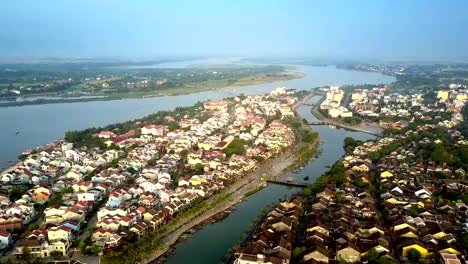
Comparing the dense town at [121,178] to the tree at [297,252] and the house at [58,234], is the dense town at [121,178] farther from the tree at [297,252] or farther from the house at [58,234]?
the tree at [297,252]

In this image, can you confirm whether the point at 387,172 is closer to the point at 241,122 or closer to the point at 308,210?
the point at 308,210

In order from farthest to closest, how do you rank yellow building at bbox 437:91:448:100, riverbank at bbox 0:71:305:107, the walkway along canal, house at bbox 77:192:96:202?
1. yellow building at bbox 437:91:448:100
2. riverbank at bbox 0:71:305:107
3. house at bbox 77:192:96:202
4. the walkway along canal

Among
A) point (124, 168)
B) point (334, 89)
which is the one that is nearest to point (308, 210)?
point (124, 168)

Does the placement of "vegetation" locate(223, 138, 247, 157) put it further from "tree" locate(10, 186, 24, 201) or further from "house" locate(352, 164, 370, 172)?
"tree" locate(10, 186, 24, 201)

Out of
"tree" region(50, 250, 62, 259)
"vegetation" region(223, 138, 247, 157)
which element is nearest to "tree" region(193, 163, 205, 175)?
"vegetation" region(223, 138, 247, 157)

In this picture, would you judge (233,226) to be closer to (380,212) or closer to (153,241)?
(153,241)
